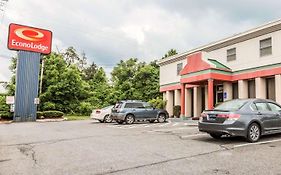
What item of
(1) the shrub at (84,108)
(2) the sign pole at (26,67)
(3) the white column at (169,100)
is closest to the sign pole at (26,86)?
(2) the sign pole at (26,67)

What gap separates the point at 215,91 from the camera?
2211cm

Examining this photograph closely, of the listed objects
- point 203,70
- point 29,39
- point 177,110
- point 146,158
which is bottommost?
point 146,158

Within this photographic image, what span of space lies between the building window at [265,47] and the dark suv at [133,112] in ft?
27.5

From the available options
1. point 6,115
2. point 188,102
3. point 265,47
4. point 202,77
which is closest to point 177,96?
point 188,102

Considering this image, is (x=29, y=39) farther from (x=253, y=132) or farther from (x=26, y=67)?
(x=253, y=132)

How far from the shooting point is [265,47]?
17.9 meters

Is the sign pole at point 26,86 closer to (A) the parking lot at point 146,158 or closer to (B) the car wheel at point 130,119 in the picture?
(B) the car wheel at point 130,119

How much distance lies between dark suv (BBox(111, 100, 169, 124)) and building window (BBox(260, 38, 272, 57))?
8380 millimetres

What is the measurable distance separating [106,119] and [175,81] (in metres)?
9.39

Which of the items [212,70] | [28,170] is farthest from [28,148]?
[212,70]

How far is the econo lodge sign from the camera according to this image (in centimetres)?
2459

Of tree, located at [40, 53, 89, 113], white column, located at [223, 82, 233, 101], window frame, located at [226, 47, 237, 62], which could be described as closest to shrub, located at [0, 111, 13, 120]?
tree, located at [40, 53, 89, 113]

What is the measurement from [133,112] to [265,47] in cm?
1026

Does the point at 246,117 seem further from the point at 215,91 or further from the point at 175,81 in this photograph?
the point at 175,81
